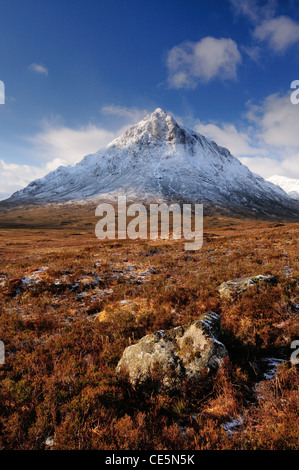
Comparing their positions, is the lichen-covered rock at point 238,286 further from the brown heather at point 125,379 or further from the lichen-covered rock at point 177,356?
the lichen-covered rock at point 177,356

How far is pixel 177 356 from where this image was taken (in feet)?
19.3

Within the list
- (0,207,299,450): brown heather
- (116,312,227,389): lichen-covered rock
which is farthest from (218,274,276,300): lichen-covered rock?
(116,312,227,389): lichen-covered rock

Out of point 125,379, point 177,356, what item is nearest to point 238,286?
point 177,356

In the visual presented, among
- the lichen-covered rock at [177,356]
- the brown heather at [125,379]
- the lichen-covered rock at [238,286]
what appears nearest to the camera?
the brown heather at [125,379]

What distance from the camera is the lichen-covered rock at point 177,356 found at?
218 inches

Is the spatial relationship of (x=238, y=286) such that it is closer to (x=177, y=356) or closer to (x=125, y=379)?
(x=177, y=356)

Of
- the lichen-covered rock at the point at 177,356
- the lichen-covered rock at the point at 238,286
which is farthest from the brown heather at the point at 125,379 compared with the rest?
the lichen-covered rock at the point at 238,286

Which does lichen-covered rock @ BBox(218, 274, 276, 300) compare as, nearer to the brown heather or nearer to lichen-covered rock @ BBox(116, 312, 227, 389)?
the brown heather

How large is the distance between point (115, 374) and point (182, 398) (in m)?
1.97

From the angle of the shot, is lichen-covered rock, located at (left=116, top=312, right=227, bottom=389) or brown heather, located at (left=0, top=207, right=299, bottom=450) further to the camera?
lichen-covered rock, located at (left=116, top=312, right=227, bottom=389)

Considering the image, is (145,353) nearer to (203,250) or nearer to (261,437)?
(261,437)

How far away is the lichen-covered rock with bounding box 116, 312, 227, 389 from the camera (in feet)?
18.1

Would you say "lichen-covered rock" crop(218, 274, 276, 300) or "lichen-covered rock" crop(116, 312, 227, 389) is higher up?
"lichen-covered rock" crop(218, 274, 276, 300)

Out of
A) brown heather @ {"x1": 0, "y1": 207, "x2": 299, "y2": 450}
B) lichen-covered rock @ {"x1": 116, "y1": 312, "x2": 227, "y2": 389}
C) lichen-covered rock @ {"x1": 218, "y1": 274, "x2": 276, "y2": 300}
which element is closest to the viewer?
brown heather @ {"x1": 0, "y1": 207, "x2": 299, "y2": 450}
